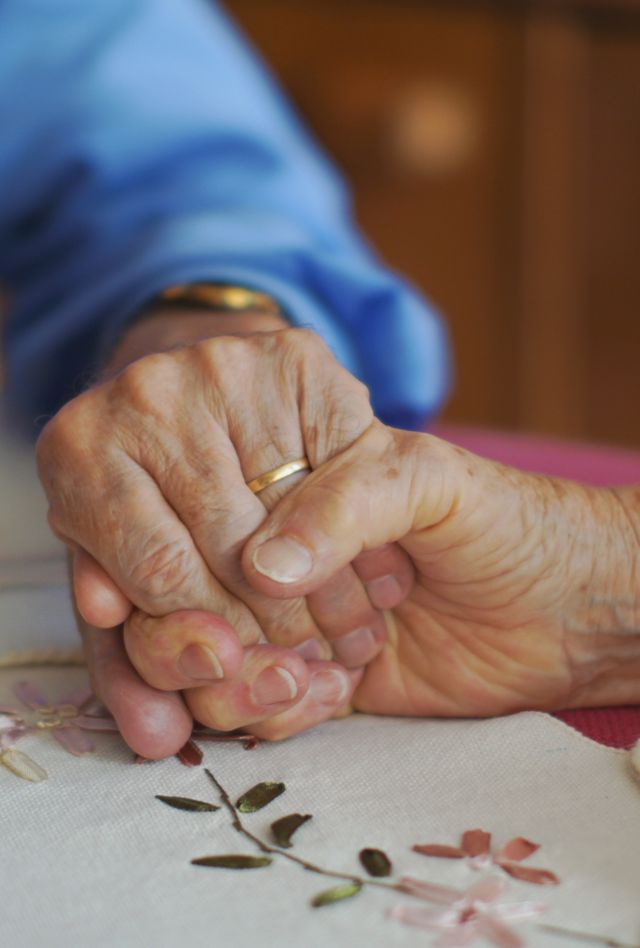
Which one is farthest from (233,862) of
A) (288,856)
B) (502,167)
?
(502,167)

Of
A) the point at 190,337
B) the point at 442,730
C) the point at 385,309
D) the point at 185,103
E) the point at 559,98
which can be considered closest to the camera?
the point at 442,730

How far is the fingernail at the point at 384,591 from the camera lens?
0.45 metres

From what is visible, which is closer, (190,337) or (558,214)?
(190,337)

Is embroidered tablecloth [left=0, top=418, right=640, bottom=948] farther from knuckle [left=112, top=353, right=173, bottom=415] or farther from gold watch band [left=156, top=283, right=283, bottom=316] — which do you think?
gold watch band [left=156, top=283, right=283, bottom=316]

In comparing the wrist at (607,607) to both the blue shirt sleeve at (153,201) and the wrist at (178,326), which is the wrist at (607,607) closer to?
the wrist at (178,326)

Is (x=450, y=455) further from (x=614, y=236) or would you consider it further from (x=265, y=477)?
(x=614, y=236)

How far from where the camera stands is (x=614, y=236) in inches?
88.7

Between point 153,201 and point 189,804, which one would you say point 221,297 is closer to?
point 153,201

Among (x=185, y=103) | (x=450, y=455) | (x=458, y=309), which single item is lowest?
(x=458, y=309)

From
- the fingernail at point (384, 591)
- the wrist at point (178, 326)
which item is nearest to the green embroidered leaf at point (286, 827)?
the fingernail at point (384, 591)

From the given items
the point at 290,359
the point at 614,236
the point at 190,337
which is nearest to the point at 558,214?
the point at 614,236

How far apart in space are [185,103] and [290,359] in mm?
618

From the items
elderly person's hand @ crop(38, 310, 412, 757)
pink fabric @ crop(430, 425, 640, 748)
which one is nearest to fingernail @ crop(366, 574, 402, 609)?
elderly person's hand @ crop(38, 310, 412, 757)

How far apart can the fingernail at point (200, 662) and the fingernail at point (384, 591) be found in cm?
8
